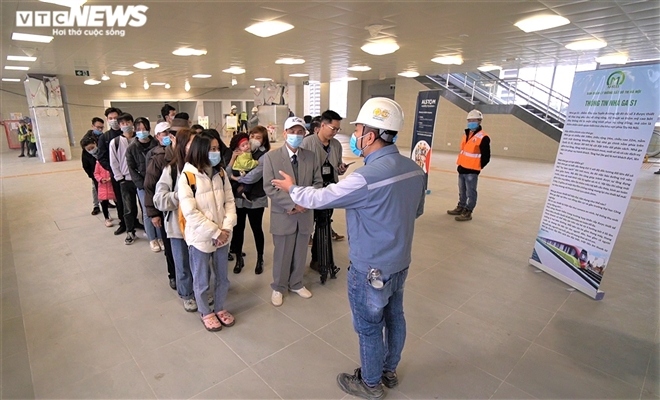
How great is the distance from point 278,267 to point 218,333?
2.34ft

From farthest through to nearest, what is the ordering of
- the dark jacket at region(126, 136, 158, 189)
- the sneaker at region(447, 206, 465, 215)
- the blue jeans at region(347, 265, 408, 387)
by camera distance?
the sneaker at region(447, 206, 465, 215)
the dark jacket at region(126, 136, 158, 189)
the blue jeans at region(347, 265, 408, 387)

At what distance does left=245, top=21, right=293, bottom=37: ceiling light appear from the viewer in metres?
4.89

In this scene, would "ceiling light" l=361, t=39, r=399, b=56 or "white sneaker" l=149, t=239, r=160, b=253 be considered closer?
"white sneaker" l=149, t=239, r=160, b=253

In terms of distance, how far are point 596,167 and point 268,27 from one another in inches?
180

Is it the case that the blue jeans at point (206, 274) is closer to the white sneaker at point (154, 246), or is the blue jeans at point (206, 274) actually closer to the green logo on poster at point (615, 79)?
the white sneaker at point (154, 246)

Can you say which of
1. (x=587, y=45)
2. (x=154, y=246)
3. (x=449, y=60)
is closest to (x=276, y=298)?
(x=154, y=246)

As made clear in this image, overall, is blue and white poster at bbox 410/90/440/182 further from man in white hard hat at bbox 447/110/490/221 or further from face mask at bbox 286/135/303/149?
face mask at bbox 286/135/303/149

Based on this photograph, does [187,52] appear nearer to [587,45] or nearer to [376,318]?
[376,318]

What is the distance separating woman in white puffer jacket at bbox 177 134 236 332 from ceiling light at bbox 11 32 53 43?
17.5 feet

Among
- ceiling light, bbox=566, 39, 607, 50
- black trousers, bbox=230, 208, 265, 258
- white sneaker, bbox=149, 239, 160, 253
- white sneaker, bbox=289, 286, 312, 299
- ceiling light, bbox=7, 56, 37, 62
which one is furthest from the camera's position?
ceiling light, bbox=7, 56, 37, 62

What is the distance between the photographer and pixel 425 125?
6309 mm

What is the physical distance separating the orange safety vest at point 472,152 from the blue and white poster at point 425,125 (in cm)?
82

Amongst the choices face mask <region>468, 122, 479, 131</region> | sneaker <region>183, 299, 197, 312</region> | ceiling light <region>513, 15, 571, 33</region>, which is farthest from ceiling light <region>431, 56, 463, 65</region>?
sneaker <region>183, 299, 197, 312</region>

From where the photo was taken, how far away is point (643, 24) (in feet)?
16.3
